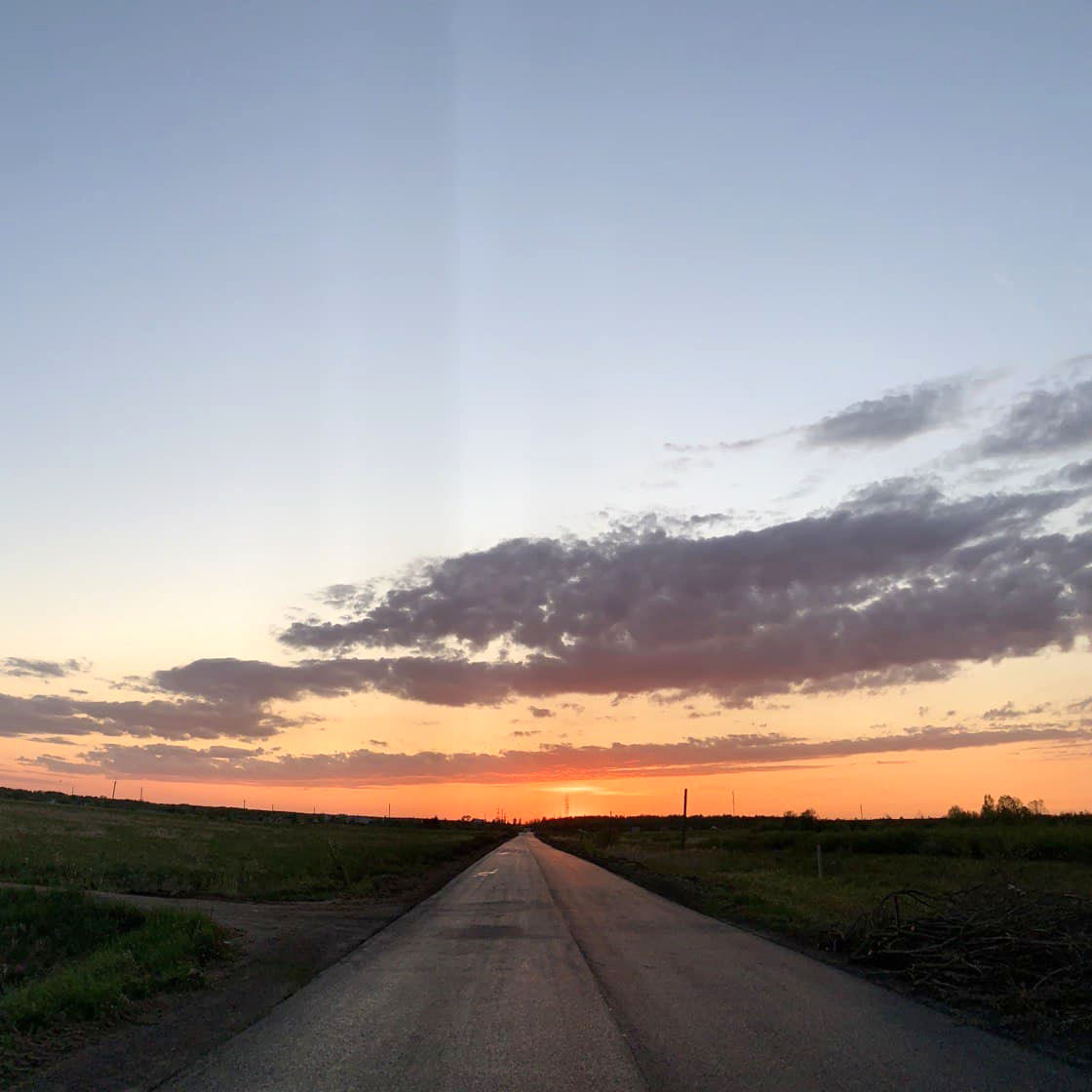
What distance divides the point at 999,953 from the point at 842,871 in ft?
119

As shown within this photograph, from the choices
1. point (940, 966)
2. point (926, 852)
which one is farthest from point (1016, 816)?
point (940, 966)

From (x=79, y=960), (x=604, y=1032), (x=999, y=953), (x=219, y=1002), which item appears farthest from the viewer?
(x=79, y=960)

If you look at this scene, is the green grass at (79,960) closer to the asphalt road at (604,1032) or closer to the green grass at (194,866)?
the asphalt road at (604,1032)

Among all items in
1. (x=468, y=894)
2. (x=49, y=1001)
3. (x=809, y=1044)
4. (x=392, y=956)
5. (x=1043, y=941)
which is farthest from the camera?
(x=468, y=894)

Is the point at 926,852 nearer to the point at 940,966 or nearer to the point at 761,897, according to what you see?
the point at 761,897

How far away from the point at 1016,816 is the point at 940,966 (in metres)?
98.5

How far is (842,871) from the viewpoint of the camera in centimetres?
4619

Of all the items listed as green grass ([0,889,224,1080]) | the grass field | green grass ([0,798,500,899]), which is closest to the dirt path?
green grass ([0,889,224,1080])

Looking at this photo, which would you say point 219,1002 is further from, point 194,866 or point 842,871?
point 842,871

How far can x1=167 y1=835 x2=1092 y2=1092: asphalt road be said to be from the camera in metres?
7.60

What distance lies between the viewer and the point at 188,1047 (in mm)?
9062

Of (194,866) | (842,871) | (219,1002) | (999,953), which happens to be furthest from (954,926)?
(842,871)

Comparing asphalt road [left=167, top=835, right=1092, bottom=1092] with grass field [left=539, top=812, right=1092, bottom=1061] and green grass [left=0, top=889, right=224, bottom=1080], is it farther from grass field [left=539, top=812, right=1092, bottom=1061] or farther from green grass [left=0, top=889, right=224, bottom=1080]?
green grass [left=0, top=889, right=224, bottom=1080]

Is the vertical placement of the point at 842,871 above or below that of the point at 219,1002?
below
